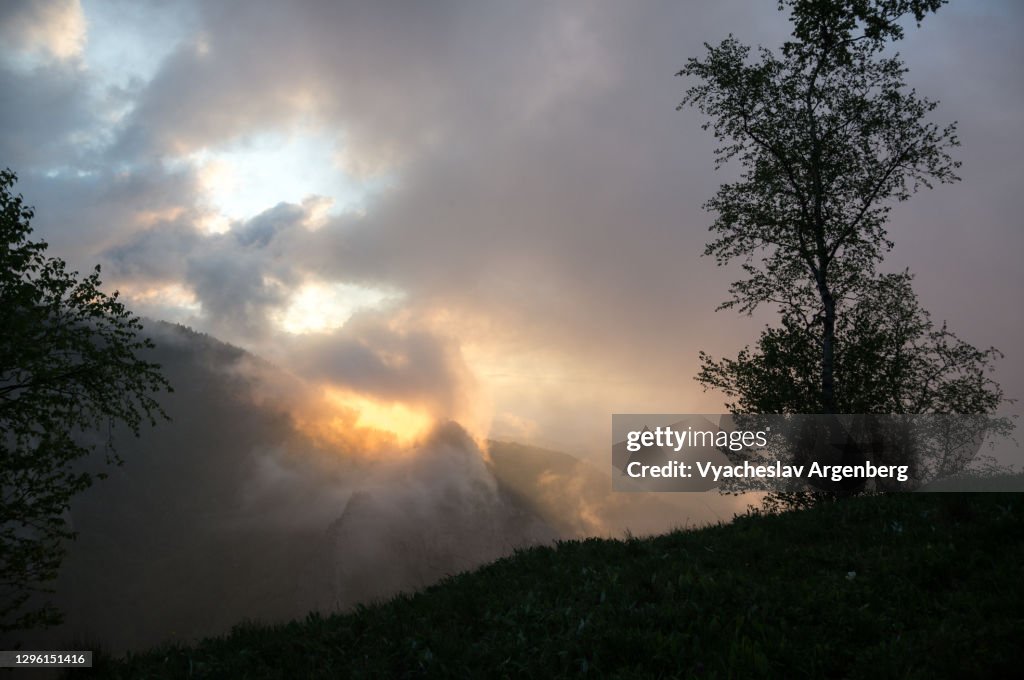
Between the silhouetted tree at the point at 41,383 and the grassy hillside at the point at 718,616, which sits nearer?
the grassy hillside at the point at 718,616

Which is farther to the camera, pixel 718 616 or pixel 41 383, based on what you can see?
pixel 41 383

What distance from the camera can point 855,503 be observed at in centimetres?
1231

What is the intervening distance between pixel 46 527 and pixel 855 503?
2251cm

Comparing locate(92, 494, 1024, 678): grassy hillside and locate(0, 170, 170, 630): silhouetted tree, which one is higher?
locate(0, 170, 170, 630): silhouetted tree

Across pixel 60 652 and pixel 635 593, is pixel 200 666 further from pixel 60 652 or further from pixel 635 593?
pixel 635 593

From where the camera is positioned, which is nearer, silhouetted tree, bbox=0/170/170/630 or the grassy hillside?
the grassy hillside

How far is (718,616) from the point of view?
7.59m

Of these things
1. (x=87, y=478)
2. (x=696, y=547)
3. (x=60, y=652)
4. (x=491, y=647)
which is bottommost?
(x=60, y=652)

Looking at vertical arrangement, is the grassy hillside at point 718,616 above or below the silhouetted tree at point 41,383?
below

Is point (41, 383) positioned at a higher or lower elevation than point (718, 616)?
higher

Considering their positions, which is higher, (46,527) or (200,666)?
(46,527)

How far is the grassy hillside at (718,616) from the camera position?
6.41 m

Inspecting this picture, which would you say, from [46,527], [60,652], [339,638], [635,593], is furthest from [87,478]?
[635,593]

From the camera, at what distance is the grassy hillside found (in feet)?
21.0
